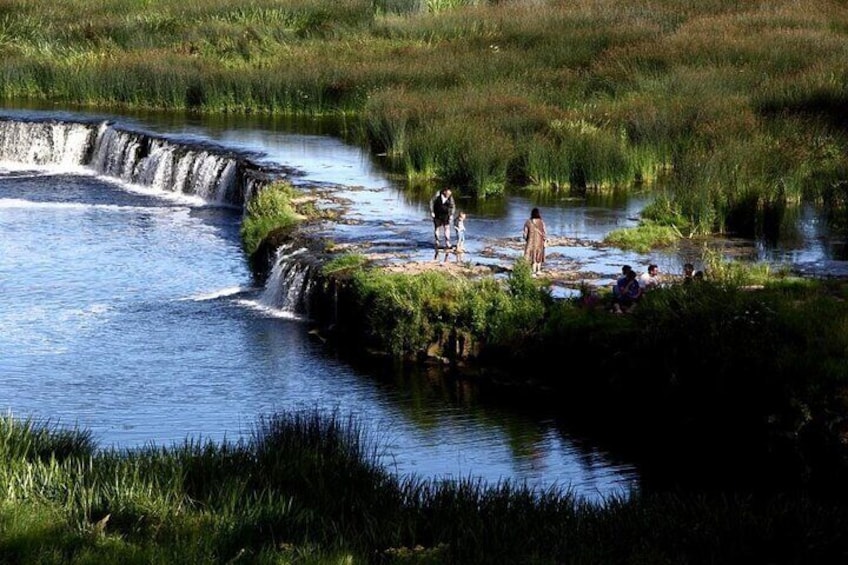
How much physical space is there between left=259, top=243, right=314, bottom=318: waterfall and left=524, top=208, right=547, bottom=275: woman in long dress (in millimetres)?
4386

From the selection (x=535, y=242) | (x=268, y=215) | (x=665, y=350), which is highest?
(x=268, y=215)

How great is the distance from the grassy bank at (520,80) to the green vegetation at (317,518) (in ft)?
63.8

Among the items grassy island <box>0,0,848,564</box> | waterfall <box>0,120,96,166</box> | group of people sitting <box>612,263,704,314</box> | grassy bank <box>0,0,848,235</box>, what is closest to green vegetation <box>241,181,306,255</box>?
grassy island <box>0,0,848,564</box>

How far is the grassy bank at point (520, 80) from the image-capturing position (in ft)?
130

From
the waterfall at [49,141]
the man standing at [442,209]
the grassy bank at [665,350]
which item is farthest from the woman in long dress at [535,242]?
the waterfall at [49,141]

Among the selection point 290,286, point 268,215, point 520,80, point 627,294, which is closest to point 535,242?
point 627,294

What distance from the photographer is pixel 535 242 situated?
29.2 metres

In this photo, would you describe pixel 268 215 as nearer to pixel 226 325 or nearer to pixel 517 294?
pixel 226 325

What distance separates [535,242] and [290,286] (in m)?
5.33

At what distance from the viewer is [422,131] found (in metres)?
43.5

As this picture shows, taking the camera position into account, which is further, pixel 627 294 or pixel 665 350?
pixel 627 294

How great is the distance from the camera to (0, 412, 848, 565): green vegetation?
45.3 feet

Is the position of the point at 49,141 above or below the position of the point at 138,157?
above

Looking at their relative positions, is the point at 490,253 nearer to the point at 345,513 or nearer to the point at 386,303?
the point at 386,303
